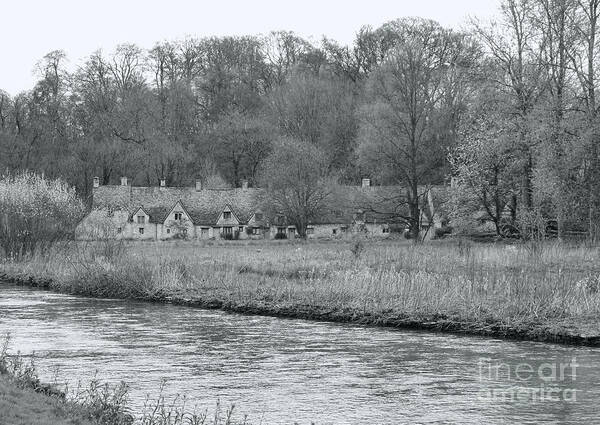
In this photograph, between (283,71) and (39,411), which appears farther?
(283,71)

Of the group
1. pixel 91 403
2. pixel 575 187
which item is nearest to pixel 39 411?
pixel 91 403

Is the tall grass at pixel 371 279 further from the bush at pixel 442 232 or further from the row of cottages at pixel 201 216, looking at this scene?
the row of cottages at pixel 201 216

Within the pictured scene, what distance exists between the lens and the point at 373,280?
99.5ft

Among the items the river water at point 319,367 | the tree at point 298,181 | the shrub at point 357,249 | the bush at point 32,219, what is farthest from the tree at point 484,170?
the river water at point 319,367

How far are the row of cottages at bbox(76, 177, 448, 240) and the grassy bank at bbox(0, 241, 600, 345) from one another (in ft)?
130

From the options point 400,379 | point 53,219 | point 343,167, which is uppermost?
point 343,167

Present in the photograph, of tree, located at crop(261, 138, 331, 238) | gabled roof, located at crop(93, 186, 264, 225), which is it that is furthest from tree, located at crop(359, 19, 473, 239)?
gabled roof, located at crop(93, 186, 264, 225)

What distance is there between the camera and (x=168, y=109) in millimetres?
94500

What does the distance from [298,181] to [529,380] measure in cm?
5931

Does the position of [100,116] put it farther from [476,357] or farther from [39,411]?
[39,411]

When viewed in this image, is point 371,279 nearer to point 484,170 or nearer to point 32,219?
point 32,219

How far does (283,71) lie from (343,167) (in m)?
15.5

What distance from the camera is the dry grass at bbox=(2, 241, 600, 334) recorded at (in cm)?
2570

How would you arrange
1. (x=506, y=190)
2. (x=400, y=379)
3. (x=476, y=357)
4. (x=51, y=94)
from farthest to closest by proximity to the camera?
(x=51, y=94), (x=506, y=190), (x=476, y=357), (x=400, y=379)
